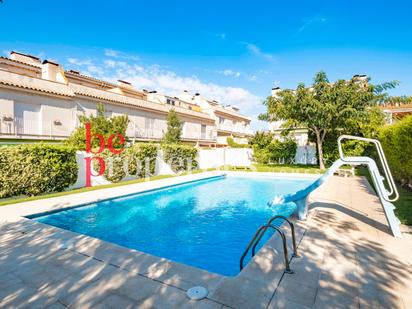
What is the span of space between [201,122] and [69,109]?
1944 centimetres

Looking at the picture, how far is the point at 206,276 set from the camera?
4.11 m

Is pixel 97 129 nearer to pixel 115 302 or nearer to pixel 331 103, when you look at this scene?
pixel 115 302

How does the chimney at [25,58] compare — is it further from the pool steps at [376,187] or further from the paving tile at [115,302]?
the paving tile at [115,302]

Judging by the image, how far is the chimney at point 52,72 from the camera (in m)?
23.2

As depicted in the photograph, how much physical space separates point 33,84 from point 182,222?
673 inches

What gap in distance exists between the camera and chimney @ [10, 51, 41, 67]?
80.4 feet

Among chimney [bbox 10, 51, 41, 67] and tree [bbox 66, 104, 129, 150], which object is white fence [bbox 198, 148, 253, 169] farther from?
chimney [bbox 10, 51, 41, 67]

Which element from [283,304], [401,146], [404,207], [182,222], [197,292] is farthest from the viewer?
[401,146]

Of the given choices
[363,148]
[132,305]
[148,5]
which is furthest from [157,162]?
[363,148]

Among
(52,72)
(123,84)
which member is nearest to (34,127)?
(52,72)

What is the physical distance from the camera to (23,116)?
1773 centimetres

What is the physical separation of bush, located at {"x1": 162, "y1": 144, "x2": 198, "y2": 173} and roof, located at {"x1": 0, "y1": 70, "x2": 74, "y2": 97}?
9.20 meters

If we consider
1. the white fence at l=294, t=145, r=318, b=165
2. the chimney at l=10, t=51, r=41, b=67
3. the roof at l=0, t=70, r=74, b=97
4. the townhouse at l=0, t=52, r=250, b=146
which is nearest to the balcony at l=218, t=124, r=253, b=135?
the townhouse at l=0, t=52, r=250, b=146

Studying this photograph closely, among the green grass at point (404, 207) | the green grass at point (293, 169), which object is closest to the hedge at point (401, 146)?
the green grass at point (404, 207)
